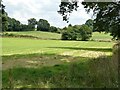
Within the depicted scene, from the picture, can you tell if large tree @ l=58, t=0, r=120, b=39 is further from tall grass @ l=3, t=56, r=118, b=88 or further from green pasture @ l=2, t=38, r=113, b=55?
tall grass @ l=3, t=56, r=118, b=88

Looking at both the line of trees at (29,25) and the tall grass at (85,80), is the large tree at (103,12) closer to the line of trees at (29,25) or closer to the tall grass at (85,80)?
the tall grass at (85,80)

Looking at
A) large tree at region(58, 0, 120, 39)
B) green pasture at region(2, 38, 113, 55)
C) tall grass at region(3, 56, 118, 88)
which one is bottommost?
green pasture at region(2, 38, 113, 55)

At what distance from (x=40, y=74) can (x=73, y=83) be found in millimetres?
3119

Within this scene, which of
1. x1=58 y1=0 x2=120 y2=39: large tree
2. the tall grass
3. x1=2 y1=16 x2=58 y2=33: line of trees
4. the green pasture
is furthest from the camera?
x1=2 y1=16 x2=58 y2=33: line of trees

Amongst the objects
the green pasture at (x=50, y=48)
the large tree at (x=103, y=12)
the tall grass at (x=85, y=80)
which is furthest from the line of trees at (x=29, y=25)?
the tall grass at (x=85, y=80)

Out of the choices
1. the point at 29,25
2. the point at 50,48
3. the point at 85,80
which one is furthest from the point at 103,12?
the point at 29,25

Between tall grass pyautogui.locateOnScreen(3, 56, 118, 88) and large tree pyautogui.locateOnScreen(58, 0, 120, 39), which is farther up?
large tree pyautogui.locateOnScreen(58, 0, 120, 39)

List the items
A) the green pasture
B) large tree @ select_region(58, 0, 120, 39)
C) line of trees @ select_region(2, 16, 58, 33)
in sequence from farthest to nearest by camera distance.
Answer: line of trees @ select_region(2, 16, 58, 33) → the green pasture → large tree @ select_region(58, 0, 120, 39)

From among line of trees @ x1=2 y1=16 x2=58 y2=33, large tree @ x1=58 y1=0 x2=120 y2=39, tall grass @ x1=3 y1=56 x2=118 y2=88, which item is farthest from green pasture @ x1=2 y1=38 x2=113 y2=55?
line of trees @ x1=2 y1=16 x2=58 y2=33

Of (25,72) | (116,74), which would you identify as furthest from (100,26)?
(116,74)

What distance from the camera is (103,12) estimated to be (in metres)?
33.6

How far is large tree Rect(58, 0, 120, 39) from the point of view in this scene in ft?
79.4

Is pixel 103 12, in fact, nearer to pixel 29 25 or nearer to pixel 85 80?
pixel 85 80

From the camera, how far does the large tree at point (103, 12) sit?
24.2 metres
